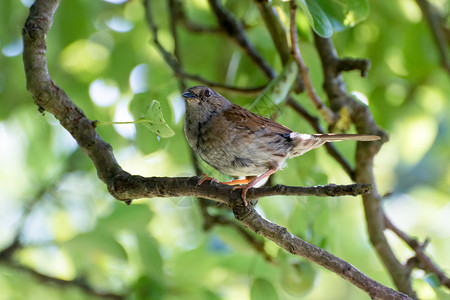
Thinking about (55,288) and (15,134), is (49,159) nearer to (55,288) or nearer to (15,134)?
(15,134)

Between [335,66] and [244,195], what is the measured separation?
73.2 inches

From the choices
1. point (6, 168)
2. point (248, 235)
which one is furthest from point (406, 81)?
point (6, 168)

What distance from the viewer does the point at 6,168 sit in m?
5.24

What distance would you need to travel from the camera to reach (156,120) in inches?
93.5

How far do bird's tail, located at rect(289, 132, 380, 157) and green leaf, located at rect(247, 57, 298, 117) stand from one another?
23 centimetres

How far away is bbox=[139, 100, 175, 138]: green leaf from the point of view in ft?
7.76

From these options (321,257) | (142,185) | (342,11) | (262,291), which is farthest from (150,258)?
(342,11)

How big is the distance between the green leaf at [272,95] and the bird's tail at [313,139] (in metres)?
0.23

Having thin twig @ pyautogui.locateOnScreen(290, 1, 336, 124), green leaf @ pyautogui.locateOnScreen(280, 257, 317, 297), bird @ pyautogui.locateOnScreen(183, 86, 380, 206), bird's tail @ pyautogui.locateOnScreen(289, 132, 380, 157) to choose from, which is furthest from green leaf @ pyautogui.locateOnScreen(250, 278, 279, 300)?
thin twig @ pyautogui.locateOnScreen(290, 1, 336, 124)

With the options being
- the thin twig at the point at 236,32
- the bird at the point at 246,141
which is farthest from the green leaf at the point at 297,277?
the thin twig at the point at 236,32

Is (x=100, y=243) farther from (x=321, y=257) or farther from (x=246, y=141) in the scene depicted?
(x=321, y=257)

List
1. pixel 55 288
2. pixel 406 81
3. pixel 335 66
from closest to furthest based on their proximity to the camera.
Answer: pixel 335 66, pixel 55 288, pixel 406 81

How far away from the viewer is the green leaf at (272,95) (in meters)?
3.33

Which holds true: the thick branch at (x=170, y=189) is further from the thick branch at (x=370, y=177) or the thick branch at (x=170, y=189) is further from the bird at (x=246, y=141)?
the thick branch at (x=370, y=177)
